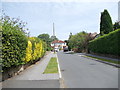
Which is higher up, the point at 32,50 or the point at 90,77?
the point at 32,50

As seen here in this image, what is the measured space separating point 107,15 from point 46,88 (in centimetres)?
2938

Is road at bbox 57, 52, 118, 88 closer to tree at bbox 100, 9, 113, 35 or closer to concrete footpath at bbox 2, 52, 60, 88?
concrete footpath at bbox 2, 52, 60, 88

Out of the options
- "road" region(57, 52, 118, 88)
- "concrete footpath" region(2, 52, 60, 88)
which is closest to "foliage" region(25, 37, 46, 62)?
"concrete footpath" region(2, 52, 60, 88)

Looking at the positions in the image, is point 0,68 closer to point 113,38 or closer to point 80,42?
point 113,38

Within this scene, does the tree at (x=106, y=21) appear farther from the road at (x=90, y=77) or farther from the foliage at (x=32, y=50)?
the road at (x=90, y=77)

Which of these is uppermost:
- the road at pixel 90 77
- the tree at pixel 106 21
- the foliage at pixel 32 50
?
the tree at pixel 106 21

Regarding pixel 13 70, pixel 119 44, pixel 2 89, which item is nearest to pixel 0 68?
pixel 2 89

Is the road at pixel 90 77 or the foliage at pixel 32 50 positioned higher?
the foliage at pixel 32 50

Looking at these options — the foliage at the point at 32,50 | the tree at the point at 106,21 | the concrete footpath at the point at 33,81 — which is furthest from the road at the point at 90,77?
the tree at the point at 106,21

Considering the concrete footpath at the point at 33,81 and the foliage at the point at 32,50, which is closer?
the concrete footpath at the point at 33,81

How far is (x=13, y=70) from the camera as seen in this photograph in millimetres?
7480

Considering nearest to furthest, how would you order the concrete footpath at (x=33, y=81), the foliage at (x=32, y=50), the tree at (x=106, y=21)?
the concrete footpath at (x=33, y=81)
the foliage at (x=32, y=50)
the tree at (x=106, y=21)

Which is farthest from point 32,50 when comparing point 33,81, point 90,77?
point 90,77

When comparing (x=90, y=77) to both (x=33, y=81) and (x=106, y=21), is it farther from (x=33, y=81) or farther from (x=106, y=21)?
(x=106, y=21)
